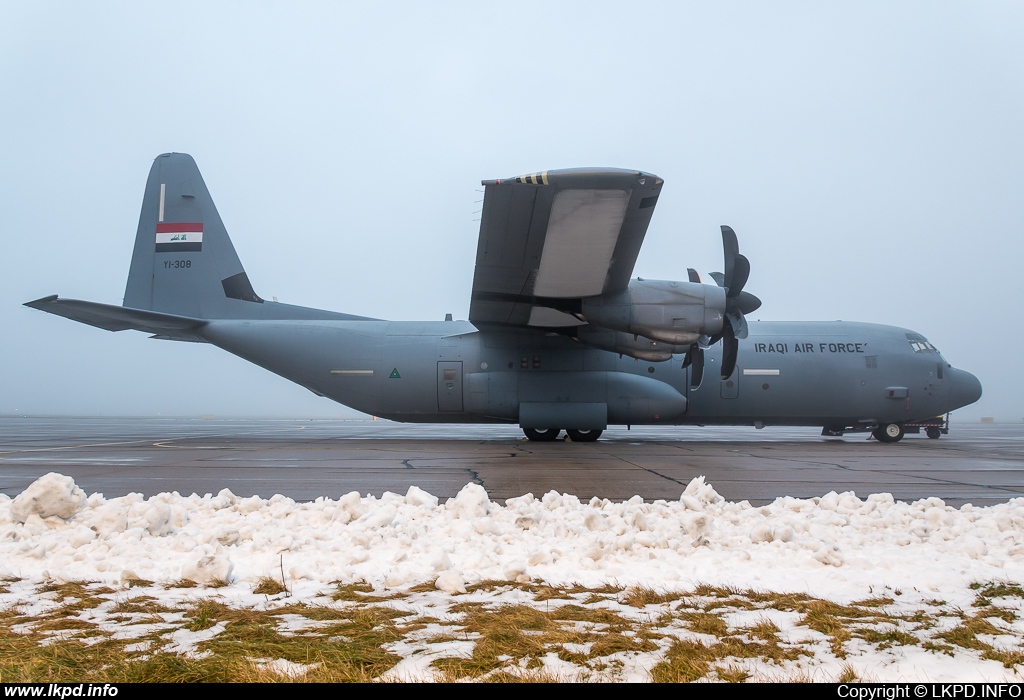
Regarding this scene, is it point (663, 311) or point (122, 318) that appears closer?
point (663, 311)

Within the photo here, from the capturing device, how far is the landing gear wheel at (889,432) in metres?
18.8

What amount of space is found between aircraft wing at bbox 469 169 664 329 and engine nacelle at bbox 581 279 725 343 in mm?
348

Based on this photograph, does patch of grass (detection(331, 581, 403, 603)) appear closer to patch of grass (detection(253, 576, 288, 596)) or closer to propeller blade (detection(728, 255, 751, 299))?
patch of grass (detection(253, 576, 288, 596))

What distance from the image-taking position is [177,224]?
63.0ft

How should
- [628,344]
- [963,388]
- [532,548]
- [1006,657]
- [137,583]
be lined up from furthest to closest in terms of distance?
[963,388] → [628,344] → [532,548] → [137,583] → [1006,657]

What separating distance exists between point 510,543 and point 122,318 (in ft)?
53.6

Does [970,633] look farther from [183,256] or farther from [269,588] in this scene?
[183,256]

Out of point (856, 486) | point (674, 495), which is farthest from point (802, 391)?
point (674, 495)

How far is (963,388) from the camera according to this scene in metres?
18.5

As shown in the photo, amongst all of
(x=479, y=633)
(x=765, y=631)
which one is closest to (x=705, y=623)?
(x=765, y=631)

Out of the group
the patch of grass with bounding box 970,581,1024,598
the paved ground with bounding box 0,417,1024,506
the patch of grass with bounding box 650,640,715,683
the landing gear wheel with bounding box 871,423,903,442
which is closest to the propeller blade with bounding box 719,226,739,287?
the paved ground with bounding box 0,417,1024,506

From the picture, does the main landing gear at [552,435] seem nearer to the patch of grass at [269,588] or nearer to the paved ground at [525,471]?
the paved ground at [525,471]

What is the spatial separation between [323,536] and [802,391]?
1604 centimetres
